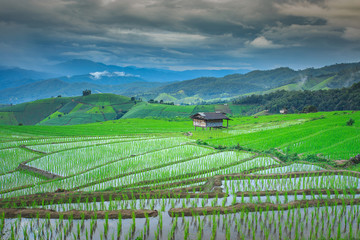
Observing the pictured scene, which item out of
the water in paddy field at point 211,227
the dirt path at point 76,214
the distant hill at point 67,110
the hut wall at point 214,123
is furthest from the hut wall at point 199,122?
the distant hill at point 67,110

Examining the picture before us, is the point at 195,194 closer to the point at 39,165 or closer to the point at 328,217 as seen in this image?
the point at 328,217

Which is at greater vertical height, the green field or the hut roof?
the hut roof

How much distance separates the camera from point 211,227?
241 inches

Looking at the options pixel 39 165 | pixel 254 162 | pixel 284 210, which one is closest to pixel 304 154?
pixel 254 162

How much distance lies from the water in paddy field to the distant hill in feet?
398

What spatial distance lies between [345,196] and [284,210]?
2597 millimetres

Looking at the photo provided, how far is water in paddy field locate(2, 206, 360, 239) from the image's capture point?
5750 mm

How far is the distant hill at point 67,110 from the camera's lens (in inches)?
5103

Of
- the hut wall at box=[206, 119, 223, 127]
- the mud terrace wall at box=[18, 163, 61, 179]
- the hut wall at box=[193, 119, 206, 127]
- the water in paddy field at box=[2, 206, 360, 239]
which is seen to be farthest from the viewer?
the hut wall at box=[193, 119, 206, 127]

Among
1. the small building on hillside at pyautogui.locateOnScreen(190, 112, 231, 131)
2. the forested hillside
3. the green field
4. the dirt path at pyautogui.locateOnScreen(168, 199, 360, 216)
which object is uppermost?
the forested hillside

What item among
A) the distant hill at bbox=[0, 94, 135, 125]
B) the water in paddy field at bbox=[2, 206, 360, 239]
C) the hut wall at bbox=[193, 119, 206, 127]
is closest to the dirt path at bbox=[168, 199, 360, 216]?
the water in paddy field at bbox=[2, 206, 360, 239]

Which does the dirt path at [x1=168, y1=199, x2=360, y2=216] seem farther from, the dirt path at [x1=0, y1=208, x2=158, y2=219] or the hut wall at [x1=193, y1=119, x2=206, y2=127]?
the hut wall at [x1=193, y1=119, x2=206, y2=127]

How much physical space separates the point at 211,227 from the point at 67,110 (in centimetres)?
15867

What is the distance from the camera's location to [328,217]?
20.8 feet
